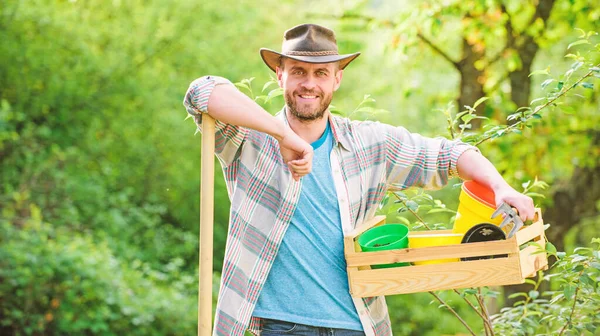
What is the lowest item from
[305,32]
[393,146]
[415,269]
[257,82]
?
[415,269]

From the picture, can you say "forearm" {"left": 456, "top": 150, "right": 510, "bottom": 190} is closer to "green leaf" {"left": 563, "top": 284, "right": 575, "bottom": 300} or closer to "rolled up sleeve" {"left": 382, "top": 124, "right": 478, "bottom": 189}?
"rolled up sleeve" {"left": 382, "top": 124, "right": 478, "bottom": 189}

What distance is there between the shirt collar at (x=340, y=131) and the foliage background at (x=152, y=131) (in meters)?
3.00

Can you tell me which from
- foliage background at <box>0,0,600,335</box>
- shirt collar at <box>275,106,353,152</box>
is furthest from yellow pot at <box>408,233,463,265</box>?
foliage background at <box>0,0,600,335</box>

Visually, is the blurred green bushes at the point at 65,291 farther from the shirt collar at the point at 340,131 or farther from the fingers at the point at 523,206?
the fingers at the point at 523,206

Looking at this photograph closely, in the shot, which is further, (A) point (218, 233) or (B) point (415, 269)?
(A) point (218, 233)

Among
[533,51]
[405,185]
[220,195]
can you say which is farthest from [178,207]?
[405,185]

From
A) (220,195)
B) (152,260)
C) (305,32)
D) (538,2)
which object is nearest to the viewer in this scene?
(305,32)

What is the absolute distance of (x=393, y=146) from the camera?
2668mm

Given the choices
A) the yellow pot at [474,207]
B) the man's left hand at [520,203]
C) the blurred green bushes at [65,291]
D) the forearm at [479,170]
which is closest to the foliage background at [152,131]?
the blurred green bushes at [65,291]

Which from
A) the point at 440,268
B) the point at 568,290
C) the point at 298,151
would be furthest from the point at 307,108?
the point at 568,290

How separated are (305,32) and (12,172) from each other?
18.9 ft

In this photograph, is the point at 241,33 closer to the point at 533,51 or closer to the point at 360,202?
the point at 533,51

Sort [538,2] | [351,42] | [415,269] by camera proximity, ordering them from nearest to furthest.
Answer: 1. [415,269]
2. [538,2]
3. [351,42]

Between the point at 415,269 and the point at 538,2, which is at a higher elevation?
the point at 538,2
